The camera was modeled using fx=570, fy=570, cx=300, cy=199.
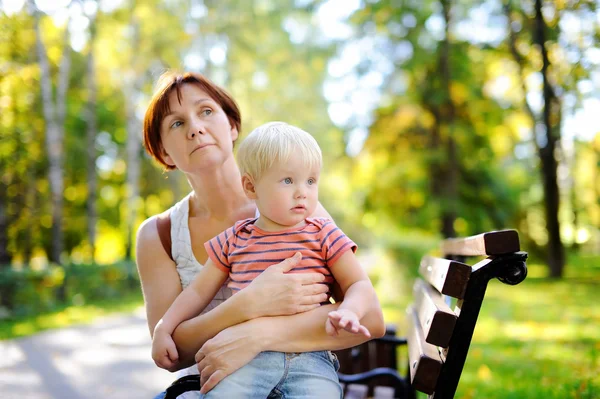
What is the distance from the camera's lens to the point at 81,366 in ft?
22.2

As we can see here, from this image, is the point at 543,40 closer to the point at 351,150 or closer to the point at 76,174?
the point at 351,150

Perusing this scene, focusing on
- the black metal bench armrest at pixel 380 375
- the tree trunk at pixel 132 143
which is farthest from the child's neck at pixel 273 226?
the tree trunk at pixel 132 143

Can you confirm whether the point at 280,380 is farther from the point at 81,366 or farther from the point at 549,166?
the point at 549,166

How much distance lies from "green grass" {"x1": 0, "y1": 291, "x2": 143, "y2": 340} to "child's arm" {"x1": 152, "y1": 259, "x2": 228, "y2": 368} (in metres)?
8.12

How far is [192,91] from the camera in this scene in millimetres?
2457

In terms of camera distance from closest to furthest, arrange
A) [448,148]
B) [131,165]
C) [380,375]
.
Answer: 1. [380,375]
2. [448,148]
3. [131,165]

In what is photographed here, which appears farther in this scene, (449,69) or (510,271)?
(449,69)

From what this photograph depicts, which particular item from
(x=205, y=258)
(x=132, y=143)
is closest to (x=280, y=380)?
(x=205, y=258)

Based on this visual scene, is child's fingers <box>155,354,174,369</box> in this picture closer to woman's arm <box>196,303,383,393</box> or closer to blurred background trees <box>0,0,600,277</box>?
woman's arm <box>196,303,383,393</box>

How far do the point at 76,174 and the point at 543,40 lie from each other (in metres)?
20.0

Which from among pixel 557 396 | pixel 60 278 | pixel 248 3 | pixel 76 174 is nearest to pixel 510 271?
pixel 557 396

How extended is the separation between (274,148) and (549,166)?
1603 centimetres

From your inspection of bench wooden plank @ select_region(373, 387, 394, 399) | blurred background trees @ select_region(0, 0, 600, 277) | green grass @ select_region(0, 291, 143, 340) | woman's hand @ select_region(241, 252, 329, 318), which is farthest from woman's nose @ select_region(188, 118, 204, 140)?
blurred background trees @ select_region(0, 0, 600, 277)

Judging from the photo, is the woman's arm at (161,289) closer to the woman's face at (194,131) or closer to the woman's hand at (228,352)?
the woman's hand at (228,352)
